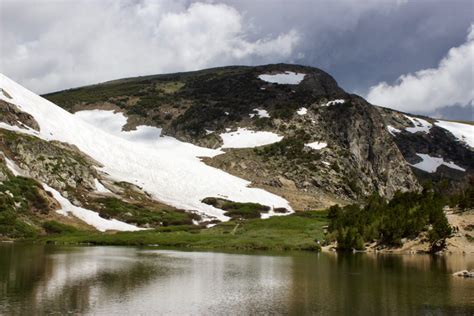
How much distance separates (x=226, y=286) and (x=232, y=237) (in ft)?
211

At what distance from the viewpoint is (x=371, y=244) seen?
336 ft

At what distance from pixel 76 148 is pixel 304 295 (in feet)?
483

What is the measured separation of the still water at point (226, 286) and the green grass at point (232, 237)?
29.7 m

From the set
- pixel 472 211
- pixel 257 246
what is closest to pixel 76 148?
pixel 257 246

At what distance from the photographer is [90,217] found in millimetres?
135875

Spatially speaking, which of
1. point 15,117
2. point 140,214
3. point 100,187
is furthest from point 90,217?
point 15,117

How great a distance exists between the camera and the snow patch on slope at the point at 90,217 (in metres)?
133

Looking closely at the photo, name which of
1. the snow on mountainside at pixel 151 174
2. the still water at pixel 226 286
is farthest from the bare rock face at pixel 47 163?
the still water at pixel 226 286

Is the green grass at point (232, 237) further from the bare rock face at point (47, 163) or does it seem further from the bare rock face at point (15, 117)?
the bare rock face at point (15, 117)

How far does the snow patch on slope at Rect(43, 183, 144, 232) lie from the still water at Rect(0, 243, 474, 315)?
2075 inches

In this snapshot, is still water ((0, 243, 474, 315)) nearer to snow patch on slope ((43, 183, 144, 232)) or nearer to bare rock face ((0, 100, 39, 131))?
snow patch on slope ((43, 183, 144, 232))

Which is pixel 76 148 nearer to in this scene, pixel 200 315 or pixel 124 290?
pixel 124 290

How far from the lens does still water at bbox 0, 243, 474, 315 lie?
40.8 m

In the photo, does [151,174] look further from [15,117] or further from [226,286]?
[226,286]
